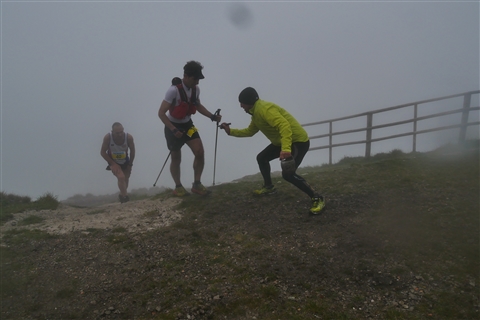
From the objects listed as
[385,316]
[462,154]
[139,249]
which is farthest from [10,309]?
[462,154]

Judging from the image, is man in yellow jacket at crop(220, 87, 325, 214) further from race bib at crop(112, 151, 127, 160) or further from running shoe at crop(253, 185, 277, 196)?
race bib at crop(112, 151, 127, 160)

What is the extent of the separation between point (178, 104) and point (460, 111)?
7428mm

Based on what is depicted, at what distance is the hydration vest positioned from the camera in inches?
277

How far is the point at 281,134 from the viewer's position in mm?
5777

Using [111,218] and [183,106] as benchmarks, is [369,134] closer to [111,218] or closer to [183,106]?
[183,106]

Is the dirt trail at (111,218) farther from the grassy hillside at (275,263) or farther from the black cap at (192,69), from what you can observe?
the black cap at (192,69)

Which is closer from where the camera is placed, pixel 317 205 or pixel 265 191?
pixel 317 205

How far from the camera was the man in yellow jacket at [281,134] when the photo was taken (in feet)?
18.8

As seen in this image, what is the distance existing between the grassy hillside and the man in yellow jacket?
1.62 feet

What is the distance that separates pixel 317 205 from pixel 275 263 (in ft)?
5.28

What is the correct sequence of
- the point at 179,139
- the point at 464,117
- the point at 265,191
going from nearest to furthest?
1. the point at 265,191
2. the point at 179,139
3. the point at 464,117

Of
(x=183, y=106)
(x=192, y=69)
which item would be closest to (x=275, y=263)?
(x=183, y=106)

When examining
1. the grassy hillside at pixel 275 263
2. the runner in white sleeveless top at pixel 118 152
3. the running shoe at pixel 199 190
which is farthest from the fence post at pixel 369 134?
the runner in white sleeveless top at pixel 118 152

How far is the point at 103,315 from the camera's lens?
3.84 meters
